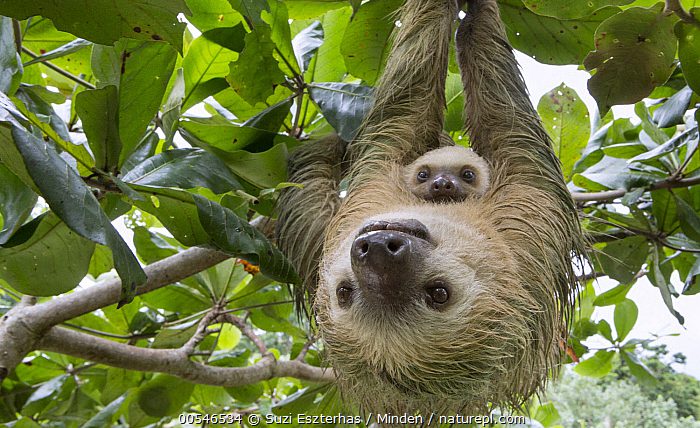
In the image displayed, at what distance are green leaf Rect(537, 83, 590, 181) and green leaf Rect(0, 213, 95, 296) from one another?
2.29 meters

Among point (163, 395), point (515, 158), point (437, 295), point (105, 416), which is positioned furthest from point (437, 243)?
point (105, 416)

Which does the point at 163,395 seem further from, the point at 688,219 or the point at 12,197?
the point at 688,219

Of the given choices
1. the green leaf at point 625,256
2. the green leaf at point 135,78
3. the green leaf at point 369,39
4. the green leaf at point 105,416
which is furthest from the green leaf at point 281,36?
the green leaf at point 105,416

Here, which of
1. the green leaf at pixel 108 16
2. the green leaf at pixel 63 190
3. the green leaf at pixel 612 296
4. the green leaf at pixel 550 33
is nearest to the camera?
the green leaf at pixel 63 190

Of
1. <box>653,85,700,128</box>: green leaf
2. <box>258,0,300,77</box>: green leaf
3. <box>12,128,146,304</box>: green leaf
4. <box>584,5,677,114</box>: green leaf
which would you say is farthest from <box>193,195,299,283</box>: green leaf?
<box>653,85,700,128</box>: green leaf

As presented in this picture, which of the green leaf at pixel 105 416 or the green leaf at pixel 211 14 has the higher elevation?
the green leaf at pixel 211 14

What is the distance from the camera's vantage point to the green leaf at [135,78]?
2186 mm

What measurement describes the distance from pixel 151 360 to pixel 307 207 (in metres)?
1.06

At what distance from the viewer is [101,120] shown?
79.0 inches

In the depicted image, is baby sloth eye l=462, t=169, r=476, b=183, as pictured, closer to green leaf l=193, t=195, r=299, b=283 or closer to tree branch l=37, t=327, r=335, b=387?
green leaf l=193, t=195, r=299, b=283

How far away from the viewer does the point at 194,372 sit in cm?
330

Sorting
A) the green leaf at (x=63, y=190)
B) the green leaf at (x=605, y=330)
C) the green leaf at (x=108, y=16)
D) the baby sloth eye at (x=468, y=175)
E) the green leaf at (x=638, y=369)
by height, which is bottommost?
the green leaf at (x=63, y=190)

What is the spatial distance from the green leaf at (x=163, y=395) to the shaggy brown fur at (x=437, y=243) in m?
1.26

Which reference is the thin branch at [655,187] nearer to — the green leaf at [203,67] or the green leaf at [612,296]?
the green leaf at [612,296]
